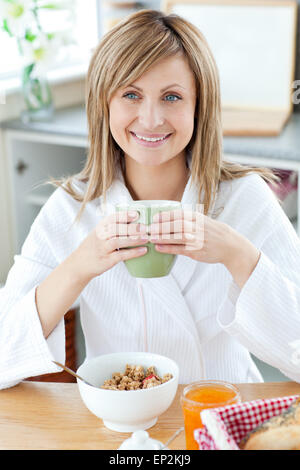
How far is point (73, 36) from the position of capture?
3180 millimetres

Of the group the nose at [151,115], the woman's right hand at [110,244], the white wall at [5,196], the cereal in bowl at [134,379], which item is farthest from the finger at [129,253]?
the white wall at [5,196]

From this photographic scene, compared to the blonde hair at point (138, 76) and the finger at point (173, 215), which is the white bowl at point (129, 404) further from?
the blonde hair at point (138, 76)

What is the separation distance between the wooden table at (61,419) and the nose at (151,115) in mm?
510

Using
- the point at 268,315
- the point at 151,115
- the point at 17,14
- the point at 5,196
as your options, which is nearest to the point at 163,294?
the point at 268,315

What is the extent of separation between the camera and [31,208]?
116 inches

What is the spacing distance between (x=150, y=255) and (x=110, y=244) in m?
0.07

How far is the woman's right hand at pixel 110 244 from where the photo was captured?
42.6 inches

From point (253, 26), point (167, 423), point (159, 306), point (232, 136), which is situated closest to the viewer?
point (167, 423)

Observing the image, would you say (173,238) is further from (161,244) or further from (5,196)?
(5,196)

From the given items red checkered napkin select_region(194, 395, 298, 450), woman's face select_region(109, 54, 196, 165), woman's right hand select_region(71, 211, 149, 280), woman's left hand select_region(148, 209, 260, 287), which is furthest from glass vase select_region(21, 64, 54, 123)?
red checkered napkin select_region(194, 395, 298, 450)

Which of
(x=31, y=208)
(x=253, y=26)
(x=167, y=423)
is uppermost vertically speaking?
(x=253, y=26)
